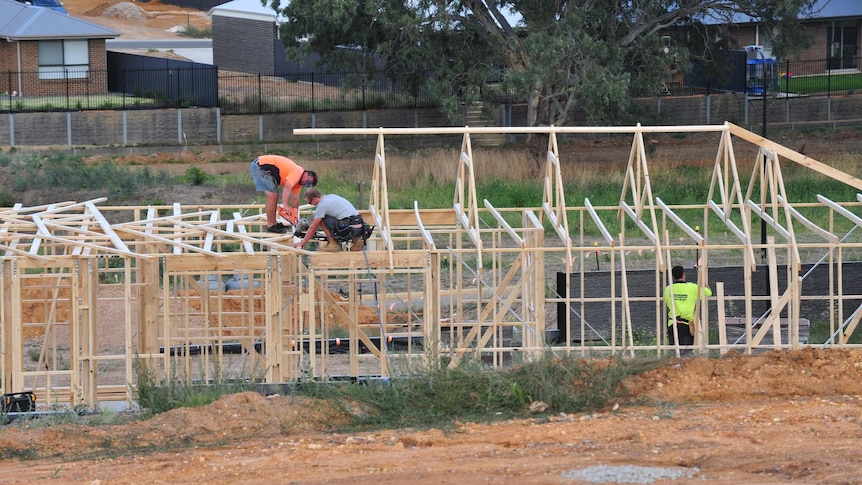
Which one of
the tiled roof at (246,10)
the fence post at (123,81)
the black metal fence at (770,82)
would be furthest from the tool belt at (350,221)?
the tiled roof at (246,10)

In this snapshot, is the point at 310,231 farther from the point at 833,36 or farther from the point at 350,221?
the point at 833,36

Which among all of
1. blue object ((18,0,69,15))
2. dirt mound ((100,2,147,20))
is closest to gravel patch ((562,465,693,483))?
blue object ((18,0,69,15))

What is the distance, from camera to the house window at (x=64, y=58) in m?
48.3

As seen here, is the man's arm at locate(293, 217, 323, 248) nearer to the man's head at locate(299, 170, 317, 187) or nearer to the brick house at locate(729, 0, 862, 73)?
the man's head at locate(299, 170, 317, 187)

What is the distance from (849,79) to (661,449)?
38081 millimetres

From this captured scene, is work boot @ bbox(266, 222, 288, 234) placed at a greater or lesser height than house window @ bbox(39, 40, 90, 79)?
lesser

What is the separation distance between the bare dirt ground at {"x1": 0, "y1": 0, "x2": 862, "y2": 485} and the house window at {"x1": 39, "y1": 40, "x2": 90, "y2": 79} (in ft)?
116

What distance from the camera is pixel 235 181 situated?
33656 millimetres

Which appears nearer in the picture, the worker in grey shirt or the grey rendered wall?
the worker in grey shirt

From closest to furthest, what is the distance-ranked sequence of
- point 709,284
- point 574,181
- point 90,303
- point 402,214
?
point 90,303, point 402,214, point 709,284, point 574,181

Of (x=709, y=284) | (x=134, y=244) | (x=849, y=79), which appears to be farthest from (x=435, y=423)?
(x=849, y=79)

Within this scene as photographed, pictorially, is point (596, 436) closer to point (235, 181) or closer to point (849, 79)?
point (235, 181)

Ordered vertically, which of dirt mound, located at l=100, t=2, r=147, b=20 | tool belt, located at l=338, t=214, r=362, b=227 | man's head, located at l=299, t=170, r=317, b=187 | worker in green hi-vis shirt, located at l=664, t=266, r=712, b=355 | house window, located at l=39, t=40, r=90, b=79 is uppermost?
dirt mound, located at l=100, t=2, r=147, b=20

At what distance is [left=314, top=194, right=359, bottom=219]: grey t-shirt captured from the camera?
16.5 metres
